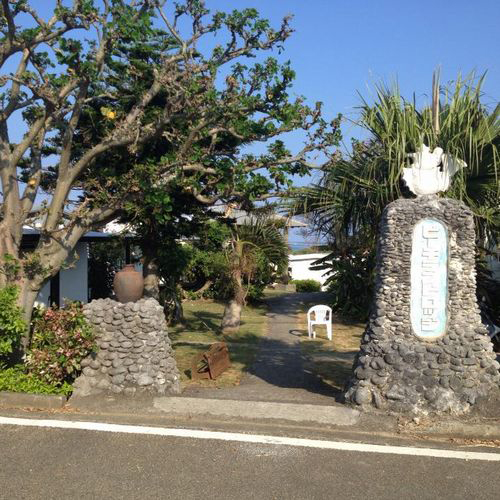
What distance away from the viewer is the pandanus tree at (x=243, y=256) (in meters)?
14.3

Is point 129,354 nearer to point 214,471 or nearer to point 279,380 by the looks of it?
point 279,380

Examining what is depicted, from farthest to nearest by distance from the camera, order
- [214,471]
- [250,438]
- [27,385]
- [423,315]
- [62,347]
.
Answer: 1. [62,347]
2. [27,385]
3. [423,315]
4. [250,438]
5. [214,471]

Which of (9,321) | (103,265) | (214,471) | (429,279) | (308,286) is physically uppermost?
(103,265)

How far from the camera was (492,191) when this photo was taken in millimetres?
8539

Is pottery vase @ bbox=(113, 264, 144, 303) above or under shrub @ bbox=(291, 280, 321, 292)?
above

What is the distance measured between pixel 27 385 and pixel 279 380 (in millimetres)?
3425

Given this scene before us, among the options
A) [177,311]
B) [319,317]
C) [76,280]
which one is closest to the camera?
[319,317]

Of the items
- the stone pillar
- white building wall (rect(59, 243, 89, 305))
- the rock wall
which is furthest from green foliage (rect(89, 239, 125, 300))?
the stone pillar

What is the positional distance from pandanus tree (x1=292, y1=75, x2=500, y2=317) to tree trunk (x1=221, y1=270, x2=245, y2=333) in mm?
4297

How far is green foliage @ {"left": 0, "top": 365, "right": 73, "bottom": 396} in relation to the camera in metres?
7.03

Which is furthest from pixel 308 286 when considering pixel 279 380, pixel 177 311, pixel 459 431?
pixel 459 431

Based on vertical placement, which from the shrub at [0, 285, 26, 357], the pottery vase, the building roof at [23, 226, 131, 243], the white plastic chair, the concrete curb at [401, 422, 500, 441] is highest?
the building roof at [23, 226, 131, 243]

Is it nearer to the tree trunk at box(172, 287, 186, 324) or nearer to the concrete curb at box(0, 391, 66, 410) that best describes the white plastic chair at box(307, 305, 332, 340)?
the tree trunk at box(172, 287, 186, 324)

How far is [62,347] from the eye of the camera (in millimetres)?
7180
